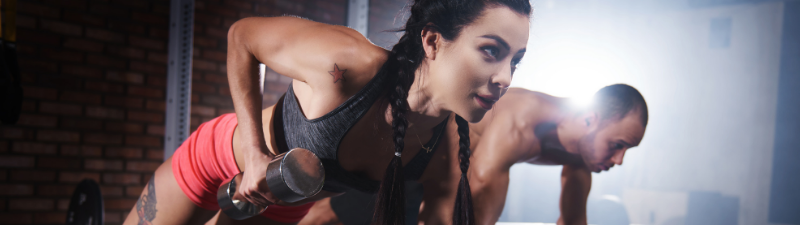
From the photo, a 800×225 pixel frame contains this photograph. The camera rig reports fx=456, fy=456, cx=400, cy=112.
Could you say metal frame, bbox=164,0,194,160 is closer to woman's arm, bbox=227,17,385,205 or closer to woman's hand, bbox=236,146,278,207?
woman's arm, bbox=227,17,385,205

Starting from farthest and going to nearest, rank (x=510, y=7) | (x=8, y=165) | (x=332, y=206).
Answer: (x=8, y=165) → (x=332, y=206) → (x=510, y=7)

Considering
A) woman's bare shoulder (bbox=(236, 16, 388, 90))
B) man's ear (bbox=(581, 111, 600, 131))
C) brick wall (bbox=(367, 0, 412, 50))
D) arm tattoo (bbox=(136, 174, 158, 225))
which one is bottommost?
arm tattoo (bbox=(136, 174, 158, 225))

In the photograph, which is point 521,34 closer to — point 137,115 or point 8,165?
point 137,115

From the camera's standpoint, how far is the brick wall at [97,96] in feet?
6.72

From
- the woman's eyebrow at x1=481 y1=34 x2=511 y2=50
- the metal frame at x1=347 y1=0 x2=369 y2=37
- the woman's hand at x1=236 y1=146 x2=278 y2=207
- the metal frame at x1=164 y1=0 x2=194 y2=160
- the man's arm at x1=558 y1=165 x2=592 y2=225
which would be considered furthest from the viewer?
the metal frame at x1=164 y1=0 x2=194 y2=160

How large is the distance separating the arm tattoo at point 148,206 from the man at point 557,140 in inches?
26.8

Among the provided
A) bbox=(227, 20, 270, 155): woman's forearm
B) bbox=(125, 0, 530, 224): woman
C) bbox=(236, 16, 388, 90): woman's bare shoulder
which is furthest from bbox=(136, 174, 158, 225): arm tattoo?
bbox=(236, 16, 388, 90): woman's bare shoulder

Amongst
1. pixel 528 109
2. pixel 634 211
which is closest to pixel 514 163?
pixel 528 109

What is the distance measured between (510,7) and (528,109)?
37 cm

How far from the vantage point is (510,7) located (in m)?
0.75

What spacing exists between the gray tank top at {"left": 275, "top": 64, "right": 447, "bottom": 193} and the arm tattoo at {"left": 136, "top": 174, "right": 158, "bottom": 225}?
1.44 feet

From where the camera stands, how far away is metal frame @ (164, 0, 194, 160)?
176 centimetres

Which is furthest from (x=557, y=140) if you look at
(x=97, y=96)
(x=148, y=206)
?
(x=97, y=96)

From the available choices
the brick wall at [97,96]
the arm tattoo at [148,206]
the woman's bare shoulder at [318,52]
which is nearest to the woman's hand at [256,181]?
the woman's bare shoulder at [318,52]
